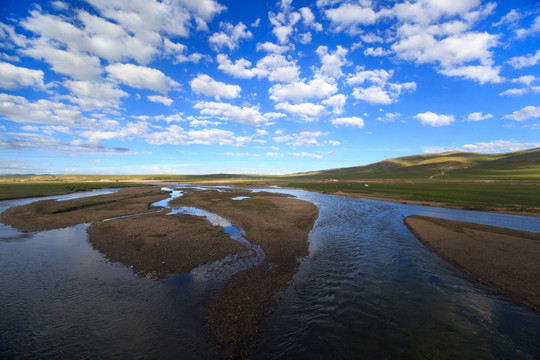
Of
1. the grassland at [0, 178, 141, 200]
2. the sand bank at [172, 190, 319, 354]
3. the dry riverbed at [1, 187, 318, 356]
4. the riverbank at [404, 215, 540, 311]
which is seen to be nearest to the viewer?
the sand bank at [172, 190, 319, 354]

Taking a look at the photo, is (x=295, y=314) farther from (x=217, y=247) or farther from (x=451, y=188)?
(x=451, y=188)

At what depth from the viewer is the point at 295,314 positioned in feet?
31.7

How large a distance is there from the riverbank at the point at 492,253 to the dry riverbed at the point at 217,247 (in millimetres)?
11407

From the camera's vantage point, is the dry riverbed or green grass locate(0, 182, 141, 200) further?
green grass locate(0, 182, 141, 200)

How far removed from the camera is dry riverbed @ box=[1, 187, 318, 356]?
9.38 meters

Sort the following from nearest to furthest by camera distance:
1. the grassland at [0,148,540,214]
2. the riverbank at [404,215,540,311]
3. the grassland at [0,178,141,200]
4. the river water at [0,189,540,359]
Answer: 1. the river water at [0,189,540,359]
2. the riverbank at [404,215,540,311]
3. the grassland at [0,148,540,214]
4. the grassland at [0,178,141,200]

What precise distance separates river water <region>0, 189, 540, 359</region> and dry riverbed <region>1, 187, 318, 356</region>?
2.36 feet

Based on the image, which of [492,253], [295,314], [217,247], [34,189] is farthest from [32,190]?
[492,253]

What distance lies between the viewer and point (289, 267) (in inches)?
567

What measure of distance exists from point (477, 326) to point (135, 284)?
56.8 feet

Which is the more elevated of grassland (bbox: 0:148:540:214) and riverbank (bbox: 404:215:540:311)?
grassland (bbox: 0:148:540:214)

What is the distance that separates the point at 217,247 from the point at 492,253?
2179 centimetres

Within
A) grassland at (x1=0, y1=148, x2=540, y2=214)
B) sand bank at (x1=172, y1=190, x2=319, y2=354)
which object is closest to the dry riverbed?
sand bank at (x1=172, y1=190, x2=319, y2=354)

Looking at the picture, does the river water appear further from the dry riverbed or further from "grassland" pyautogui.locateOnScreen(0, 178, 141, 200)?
"grassland" pyautogui.locateOnScreen(0, 178, 141, 200)
